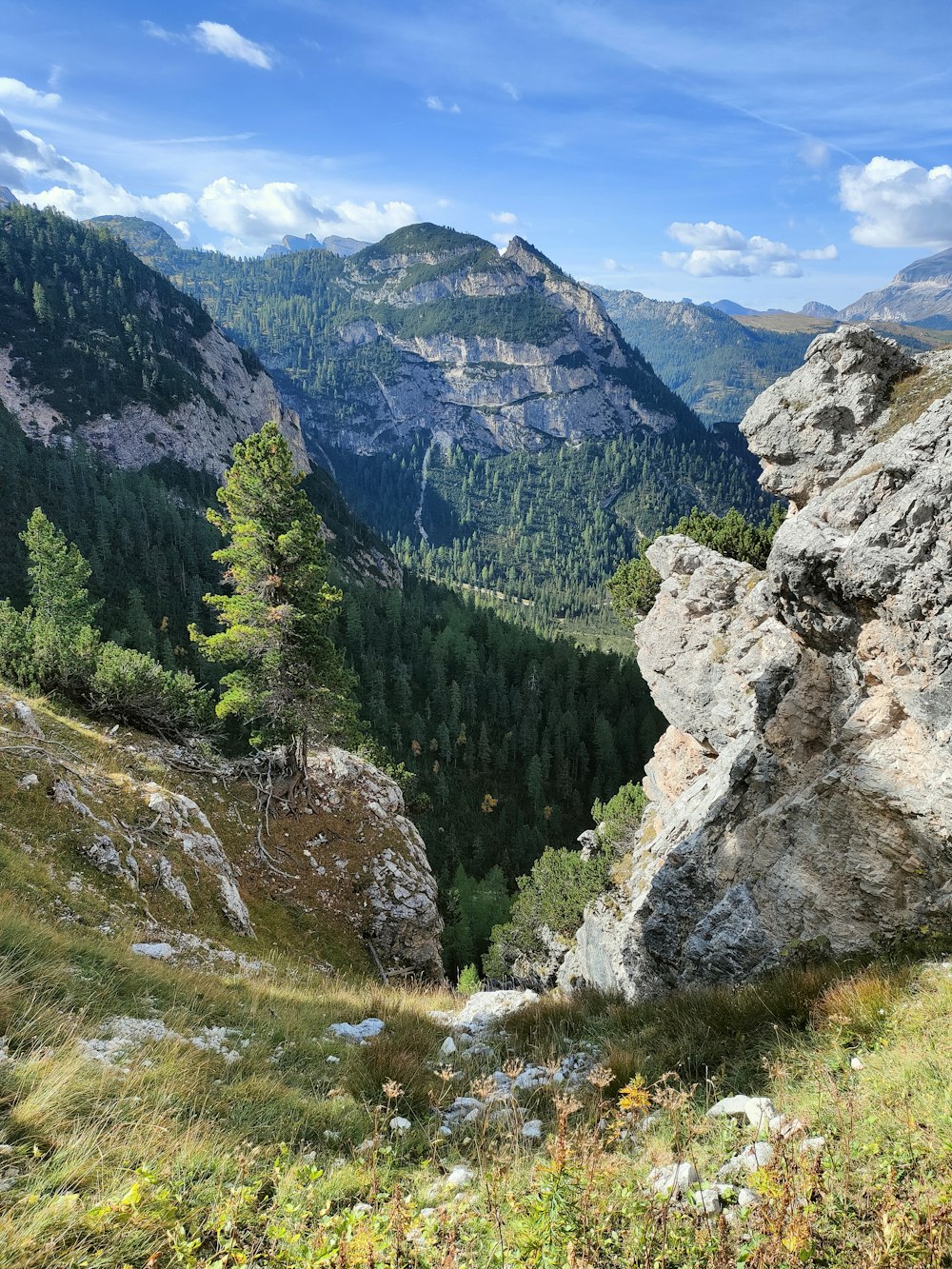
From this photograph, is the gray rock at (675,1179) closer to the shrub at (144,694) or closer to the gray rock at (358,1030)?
the gray rock at (358,1030)

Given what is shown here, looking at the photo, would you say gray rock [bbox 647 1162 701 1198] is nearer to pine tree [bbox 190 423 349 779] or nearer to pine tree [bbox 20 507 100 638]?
pine tree [bbox 190 423 349 779]

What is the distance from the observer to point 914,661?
9.77 metres

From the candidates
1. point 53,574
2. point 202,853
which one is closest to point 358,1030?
point 202,853

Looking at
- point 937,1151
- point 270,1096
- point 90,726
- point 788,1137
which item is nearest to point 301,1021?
point 270,1096

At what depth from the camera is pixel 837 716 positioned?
38.5 ft

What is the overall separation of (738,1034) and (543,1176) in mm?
4520

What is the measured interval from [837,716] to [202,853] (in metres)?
16.4

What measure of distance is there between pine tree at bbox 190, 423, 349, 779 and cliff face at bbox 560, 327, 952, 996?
13196 millimetres

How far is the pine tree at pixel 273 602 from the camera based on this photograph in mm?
19969

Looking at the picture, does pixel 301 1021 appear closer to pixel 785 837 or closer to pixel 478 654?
pixel 785 837

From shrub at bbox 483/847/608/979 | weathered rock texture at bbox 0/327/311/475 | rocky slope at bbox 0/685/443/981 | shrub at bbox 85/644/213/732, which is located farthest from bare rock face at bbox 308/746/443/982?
weathered rock texture at bbox 0/327/311/475

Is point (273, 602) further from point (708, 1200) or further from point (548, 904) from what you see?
point (548, 904)

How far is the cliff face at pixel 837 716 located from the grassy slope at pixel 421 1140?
232cm

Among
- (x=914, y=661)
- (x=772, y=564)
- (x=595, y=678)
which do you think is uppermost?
(x=772, y=564)
